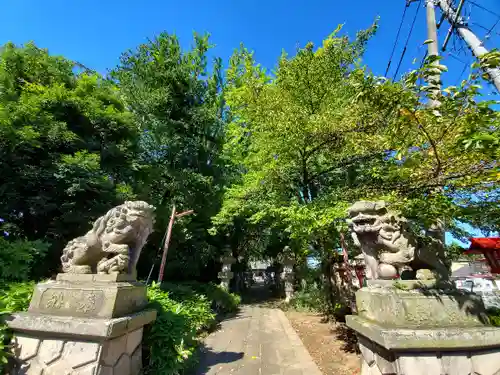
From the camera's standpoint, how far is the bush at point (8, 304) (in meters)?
2.89

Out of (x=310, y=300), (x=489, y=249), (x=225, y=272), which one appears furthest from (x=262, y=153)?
(x=489, y=249)

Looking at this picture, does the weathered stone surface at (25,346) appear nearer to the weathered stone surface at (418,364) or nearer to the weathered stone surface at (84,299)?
the weathered stone surface at (84,299)

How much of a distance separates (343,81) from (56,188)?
7768 millimetres

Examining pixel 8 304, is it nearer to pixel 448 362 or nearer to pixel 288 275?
pixel 448 362

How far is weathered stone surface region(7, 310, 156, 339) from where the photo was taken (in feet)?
8.82

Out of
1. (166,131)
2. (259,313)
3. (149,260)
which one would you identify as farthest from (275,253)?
(166,131)

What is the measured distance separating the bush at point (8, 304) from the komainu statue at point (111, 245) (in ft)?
2.48

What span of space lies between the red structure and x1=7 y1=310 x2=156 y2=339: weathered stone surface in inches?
399

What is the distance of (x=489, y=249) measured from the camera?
27.7 feet

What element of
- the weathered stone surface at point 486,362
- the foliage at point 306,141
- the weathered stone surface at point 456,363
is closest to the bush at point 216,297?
the foliage at point 306,141

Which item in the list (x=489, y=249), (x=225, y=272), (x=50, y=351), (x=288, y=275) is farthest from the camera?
(x=288, y=275)

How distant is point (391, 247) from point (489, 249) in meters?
8.66

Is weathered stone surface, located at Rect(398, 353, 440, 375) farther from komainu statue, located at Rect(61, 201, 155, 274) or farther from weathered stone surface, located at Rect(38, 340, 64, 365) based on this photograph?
weathered stone surface, located at Rect(38, 340, 64, 365)

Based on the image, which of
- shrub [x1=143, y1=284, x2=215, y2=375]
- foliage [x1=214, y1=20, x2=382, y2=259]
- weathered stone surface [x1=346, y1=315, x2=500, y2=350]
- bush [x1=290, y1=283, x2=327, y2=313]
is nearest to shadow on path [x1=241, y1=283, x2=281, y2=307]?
bush [x1=290, y1=283, x2=327, y2=313]
